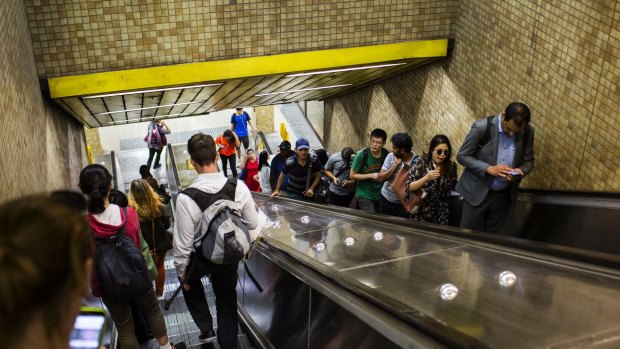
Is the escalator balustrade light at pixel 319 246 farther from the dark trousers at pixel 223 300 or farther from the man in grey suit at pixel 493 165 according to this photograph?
the man in grey suit at pixel 493 165

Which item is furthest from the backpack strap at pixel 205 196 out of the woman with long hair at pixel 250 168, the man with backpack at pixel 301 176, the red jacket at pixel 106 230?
the woman with long hair at pixel 250 168

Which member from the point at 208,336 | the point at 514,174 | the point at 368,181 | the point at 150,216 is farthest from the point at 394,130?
the point at 208,336

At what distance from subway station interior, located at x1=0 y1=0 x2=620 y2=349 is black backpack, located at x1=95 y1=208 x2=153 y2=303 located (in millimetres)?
297

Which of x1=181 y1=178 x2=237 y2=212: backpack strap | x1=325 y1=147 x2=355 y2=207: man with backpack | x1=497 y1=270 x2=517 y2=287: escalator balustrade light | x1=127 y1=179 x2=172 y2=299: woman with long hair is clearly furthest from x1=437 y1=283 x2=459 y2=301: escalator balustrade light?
x1=325 y1=147 x2=355 y2=207: man with backpack

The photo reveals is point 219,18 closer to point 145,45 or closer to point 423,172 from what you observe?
point 145,45

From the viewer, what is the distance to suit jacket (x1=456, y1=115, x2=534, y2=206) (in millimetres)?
3330

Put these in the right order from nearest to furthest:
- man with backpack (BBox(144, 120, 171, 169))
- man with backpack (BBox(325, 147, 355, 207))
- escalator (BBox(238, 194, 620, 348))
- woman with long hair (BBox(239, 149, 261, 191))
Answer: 1. escalator (BBox(238, 194, 620, 348))
2. man with backpack (BBox(325, 147, 355, 207))
3. woman with long hair (BBox(239, 149, 261, 191))
4. man with backpack (BBox(144, 120, 171, 169))

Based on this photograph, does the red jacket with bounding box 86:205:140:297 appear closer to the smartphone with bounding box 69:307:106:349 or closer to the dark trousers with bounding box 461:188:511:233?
the smartphone with bounding box 69:307:106:349

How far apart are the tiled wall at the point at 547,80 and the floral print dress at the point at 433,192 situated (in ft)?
3.43

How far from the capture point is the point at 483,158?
3.40 meters

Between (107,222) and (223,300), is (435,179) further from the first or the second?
(107,222)

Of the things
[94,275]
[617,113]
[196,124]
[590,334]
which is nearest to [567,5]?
[617,113]

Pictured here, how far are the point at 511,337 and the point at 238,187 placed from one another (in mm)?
1682

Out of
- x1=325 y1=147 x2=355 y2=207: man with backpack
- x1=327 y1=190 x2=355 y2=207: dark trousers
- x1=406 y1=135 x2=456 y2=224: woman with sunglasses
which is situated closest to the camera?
x1=406 y1=135 x2=456 y2=224: woman with sunglasses
